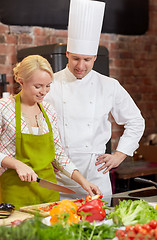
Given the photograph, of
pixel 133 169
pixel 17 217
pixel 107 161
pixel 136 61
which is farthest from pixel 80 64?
pixel 136 61

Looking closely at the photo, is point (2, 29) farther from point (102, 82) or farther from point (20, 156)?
point (20, 156)

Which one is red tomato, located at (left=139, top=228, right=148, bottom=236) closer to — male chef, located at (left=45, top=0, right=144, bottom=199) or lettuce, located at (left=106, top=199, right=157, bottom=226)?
lettuce, located at (left=106, top=199, right=157, bottom=226)

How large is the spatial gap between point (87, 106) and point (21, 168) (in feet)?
2.37

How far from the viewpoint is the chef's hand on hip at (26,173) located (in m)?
1.96

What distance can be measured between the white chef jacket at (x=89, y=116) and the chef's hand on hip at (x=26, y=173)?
21.6 inches

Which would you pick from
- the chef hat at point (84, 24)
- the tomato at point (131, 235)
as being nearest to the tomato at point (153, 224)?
the tomato at point (131, 235)

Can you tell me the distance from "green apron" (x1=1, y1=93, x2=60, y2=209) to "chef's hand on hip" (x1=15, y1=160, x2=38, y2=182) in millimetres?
127

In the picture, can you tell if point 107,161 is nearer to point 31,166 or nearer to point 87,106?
point 87,106

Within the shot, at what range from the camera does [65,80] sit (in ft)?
8.42

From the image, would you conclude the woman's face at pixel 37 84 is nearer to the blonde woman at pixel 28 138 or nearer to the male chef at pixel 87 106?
the blonde woman at pixel 28 138

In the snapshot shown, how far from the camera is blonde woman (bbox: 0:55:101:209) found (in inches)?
82.7

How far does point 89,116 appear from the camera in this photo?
2.54 m

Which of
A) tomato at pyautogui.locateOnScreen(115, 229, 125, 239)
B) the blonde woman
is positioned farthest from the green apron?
tomato at pyautogui.locateOnScreen(115, 229, 125, 239)

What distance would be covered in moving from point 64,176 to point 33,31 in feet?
5.58
